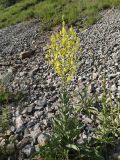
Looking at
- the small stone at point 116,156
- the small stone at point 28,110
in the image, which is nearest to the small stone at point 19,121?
the small stone at point 28,110

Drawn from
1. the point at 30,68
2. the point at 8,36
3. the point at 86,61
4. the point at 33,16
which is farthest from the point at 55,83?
the point at 33,16

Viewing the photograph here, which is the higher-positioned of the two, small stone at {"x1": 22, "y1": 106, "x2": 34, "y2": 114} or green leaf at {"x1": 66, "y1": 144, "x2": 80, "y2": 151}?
green leaf at {"x1": 66, "y1": 144, "x2": 80, "y2": 151}

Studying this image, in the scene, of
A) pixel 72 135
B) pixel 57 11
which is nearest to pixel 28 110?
pixel 72 135

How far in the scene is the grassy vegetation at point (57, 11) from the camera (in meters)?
22.8

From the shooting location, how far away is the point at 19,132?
9359 mm

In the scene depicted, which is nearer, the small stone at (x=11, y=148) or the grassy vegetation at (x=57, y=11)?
the small stone at (x=11, y=148)

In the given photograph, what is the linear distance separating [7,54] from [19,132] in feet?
32.5

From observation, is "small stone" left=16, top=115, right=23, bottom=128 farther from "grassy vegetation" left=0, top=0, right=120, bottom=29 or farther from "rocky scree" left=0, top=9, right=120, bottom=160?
"grassy vegetation" left=0, top=0, right=120, bottom=29

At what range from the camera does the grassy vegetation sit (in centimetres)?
2284

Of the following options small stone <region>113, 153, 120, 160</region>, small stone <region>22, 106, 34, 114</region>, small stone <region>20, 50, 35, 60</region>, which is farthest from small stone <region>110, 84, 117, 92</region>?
small stone <region>20, 50, 35, 60</region>

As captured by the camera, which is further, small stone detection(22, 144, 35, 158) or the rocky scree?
the rocky scree

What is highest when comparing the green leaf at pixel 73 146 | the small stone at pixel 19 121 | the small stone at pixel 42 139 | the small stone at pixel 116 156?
the green leaf at pixel 73 146

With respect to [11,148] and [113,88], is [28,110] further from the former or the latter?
[113,88]

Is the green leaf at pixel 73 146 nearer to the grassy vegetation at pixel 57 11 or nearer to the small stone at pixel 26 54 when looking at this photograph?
the small stone at pixel 26 54
